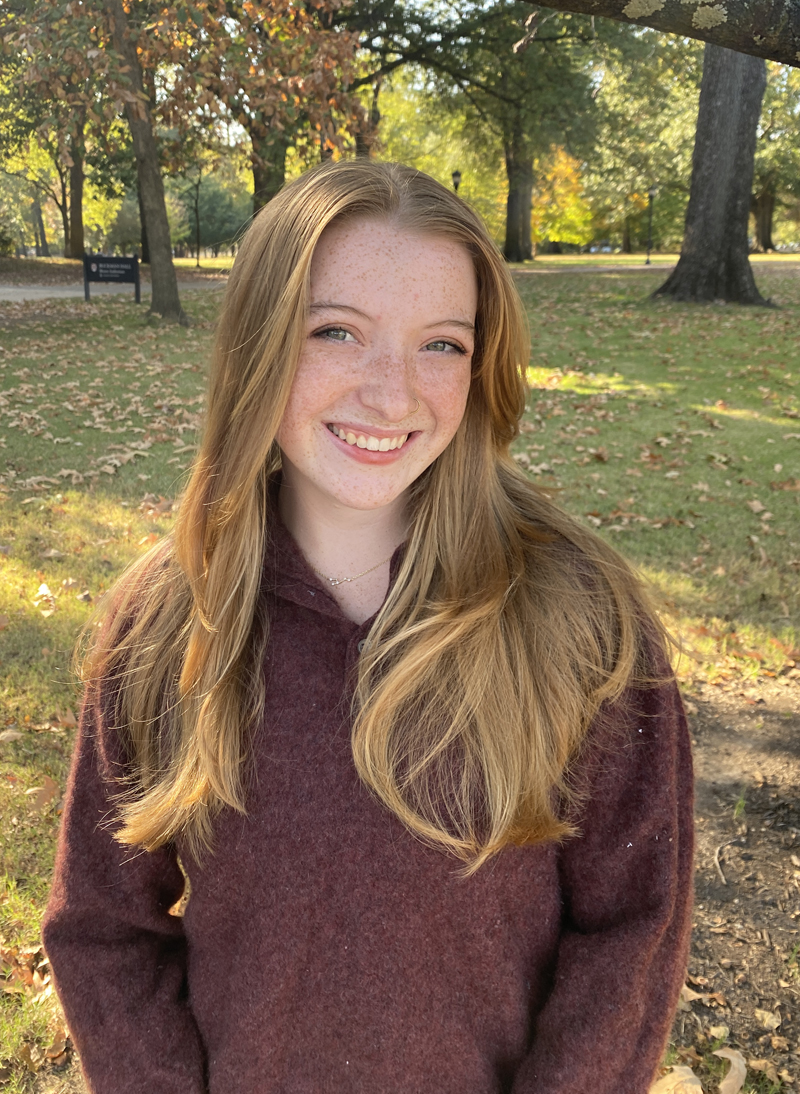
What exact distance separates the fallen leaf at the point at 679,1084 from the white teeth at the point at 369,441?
6.30ft

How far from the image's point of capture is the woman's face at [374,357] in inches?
59.0

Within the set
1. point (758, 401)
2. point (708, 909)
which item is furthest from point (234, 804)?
point (758, 401)

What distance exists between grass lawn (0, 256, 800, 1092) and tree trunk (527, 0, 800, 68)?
2.52m

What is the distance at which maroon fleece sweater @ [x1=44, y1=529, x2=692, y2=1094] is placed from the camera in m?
1.46

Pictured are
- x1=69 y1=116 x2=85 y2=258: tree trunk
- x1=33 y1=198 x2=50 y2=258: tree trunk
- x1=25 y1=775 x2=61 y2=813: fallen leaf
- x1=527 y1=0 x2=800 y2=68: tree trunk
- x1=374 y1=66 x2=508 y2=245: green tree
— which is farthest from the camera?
x1=33 y1=198 x2=50 y2=258: tree trunk

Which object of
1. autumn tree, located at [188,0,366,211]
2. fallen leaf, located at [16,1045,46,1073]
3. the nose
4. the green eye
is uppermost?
autumn tree, located at [188,0,366,211]

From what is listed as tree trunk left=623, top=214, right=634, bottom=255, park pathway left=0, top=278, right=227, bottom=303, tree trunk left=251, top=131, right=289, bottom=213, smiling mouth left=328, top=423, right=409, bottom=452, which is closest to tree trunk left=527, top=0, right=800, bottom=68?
smiling mouth left=328, top=423, right=409, bottom=452

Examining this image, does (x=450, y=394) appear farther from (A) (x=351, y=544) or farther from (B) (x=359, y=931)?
(B) (x=359, y=931)

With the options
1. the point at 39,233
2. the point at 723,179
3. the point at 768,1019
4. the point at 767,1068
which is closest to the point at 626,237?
the point at 723,179

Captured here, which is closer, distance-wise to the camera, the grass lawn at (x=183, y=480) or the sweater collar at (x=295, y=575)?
the sweater collar at (x=295, y=575)

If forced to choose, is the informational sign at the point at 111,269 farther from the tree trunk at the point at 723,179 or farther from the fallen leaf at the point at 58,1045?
the fallen leaf at the point at 58,1045

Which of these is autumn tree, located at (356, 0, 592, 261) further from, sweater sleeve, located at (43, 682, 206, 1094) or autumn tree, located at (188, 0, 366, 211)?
sweater sleeve, located at (43, 682, 206, 1094)

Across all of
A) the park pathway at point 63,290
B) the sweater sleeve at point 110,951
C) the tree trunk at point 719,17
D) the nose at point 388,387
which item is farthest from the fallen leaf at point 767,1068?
the park pathway at point 63,290

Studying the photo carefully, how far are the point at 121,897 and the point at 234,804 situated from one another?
1.13ft
